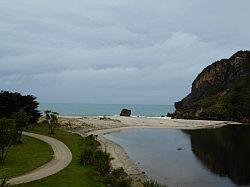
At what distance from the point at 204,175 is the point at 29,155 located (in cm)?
2577

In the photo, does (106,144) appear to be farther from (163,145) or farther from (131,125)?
(131,125)

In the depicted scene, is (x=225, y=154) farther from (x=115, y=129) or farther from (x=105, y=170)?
(x=115, y=129)

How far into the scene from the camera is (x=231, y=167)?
68562mm

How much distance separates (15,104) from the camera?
9225cm

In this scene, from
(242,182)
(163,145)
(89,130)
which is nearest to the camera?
(242,182)

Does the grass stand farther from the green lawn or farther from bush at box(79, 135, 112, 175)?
bush at box(79, 135, 112, 175)

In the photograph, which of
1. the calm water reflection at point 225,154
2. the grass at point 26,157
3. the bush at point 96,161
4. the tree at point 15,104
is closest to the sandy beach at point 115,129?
the bush at point 96,161

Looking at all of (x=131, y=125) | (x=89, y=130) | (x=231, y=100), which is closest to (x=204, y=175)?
(x=89, y=130)

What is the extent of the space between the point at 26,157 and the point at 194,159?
30.8m

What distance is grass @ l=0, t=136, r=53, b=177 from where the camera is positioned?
5172cm

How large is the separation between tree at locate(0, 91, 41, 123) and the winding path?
14156mm

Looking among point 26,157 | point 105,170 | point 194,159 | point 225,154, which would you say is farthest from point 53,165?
point 225,154

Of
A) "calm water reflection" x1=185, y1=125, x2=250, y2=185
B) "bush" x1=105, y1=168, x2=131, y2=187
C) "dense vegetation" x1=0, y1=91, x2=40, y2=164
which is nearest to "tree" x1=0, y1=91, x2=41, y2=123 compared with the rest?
"dense vegetation" x1=0, y1=91, x2=40, y2=164

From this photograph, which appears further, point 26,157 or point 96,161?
point 26,157
